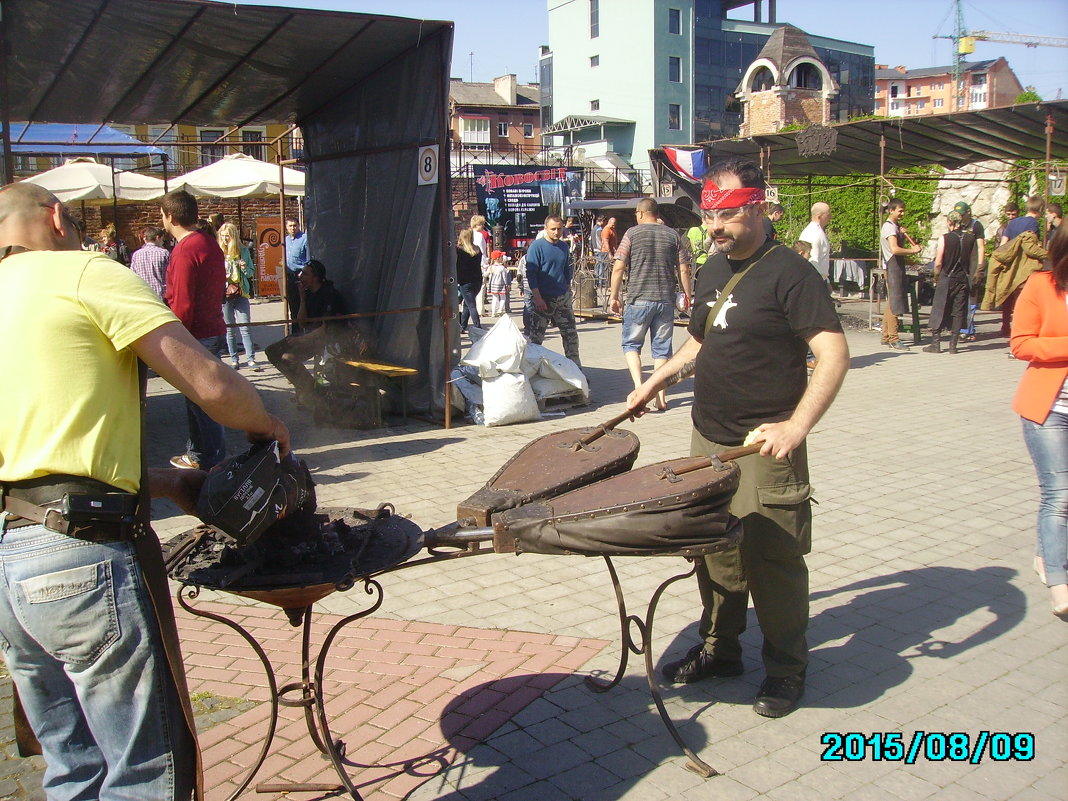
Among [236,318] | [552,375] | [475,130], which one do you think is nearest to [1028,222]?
[552,375]

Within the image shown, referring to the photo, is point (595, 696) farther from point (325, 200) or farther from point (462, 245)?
point (462, 245)

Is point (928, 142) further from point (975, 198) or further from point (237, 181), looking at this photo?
point (237, 181)

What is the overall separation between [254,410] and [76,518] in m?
0.49

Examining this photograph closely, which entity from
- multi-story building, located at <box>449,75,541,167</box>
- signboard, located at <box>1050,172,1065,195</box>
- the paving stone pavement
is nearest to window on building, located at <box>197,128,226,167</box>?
the paving stone pavement

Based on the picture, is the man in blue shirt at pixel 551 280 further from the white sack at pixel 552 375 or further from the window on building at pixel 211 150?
the window on building at pixel 211 150

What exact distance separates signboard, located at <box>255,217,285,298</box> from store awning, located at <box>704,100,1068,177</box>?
12.3 meters

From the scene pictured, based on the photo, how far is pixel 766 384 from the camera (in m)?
3.54

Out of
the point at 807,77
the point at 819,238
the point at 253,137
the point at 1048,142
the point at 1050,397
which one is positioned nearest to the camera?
the point at 1050,397

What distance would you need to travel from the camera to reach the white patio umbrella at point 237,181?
1596 cm

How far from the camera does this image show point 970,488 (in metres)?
6.61

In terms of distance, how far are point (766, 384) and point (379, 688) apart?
2.01m

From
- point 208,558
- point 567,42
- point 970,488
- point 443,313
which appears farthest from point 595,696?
point 567,42

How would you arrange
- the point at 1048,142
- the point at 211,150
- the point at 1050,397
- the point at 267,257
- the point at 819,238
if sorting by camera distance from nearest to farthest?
the point at 1050,397 → the point at 819,238 → the point at 1048,142 → the point at 267,257 → the point at 211,150

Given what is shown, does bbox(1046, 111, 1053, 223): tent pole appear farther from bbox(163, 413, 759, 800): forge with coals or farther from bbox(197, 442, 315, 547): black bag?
bbox(197, 442, 315, 547): black bag
